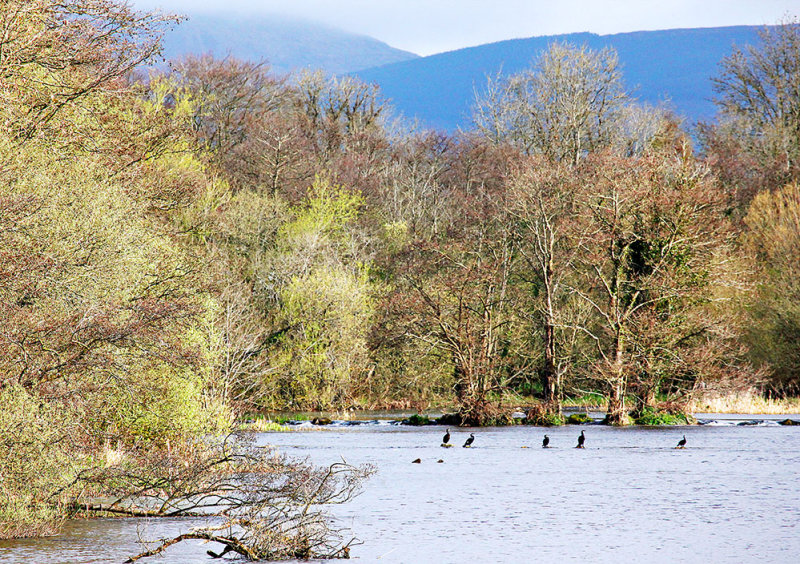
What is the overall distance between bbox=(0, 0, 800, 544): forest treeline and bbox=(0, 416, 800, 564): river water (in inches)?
94.8

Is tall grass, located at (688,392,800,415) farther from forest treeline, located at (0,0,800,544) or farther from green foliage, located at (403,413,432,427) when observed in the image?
green foliage, located at (403,413,432,427)

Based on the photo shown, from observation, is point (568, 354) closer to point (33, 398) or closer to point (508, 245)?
point (508, 245)

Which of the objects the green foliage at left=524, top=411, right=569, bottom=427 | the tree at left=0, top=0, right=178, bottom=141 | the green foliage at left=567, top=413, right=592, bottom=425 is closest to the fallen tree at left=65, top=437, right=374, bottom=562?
the tree at left=0, top=0, right=178, bottom=141

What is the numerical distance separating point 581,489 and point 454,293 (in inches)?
809

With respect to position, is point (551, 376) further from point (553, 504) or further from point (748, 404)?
point (553, 504)

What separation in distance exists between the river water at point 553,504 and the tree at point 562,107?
83.4 ft

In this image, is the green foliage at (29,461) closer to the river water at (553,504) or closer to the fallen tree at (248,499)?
the river water at (553,504)

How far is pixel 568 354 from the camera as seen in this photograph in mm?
48656

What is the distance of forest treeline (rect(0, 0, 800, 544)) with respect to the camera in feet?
62.0

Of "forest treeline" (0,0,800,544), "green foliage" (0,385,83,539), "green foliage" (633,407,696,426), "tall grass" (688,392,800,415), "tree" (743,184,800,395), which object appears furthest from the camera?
"tall grass" (688,392,800,415)

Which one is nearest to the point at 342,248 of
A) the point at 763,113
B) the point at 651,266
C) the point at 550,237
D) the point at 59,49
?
the point at 550,237

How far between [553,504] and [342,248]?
34001 millimetres

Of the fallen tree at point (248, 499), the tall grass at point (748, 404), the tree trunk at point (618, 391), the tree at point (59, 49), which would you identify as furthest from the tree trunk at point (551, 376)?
the tree at point (59, 49)

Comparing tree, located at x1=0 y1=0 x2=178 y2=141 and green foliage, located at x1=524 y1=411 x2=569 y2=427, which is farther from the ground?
tree, located at x1=0 y1=0 x2=178 y2=141
